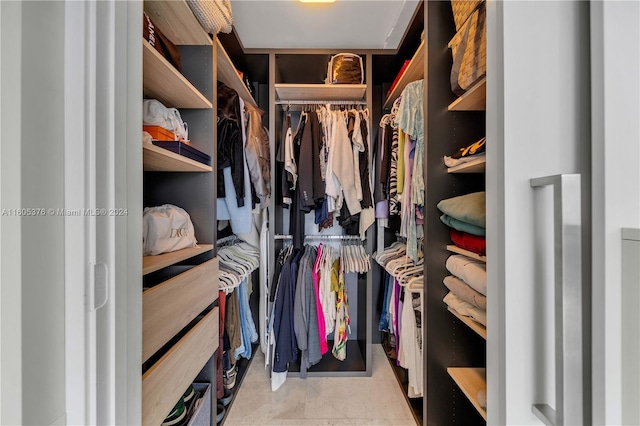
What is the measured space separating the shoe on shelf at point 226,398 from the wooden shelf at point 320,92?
6.54 feet

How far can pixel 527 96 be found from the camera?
19.4 inches

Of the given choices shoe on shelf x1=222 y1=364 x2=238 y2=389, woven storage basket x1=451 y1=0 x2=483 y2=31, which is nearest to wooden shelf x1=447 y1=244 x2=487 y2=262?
woven storage basket x1=451 y1=0 x2=483 y2=31

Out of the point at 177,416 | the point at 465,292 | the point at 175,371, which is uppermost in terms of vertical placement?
the point at 465,292

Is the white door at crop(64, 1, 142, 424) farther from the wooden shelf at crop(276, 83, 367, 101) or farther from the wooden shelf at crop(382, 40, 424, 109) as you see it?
the wooden shelf at crop(276, 83, 367, 101)

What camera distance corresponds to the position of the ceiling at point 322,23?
154 centimetres

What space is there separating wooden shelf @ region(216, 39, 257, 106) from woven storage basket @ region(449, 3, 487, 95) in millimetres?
1124

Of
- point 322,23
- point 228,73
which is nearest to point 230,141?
point 228,73
